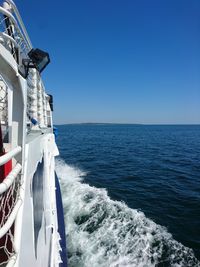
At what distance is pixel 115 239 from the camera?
650cm

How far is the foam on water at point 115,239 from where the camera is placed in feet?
18.5

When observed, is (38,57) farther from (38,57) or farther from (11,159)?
(11,159)

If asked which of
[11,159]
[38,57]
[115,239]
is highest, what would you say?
[38,57]

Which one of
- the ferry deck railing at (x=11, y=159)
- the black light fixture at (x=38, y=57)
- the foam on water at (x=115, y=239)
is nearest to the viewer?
the ferry deck railing at (x=11, y=159)

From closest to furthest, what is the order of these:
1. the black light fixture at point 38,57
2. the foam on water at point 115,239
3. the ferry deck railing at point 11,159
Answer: the ferry deck railing at point 11,159 < the black light fixture at point 38,57 < the foam on water at point 115,239

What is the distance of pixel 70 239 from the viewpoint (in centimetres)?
654

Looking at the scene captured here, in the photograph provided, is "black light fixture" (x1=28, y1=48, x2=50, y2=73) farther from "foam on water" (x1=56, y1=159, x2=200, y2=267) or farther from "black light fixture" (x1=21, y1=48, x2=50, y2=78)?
"foam on water" (x1=56, y1=159, x2=200, y2=267)

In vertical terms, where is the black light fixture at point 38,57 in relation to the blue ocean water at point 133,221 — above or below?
above

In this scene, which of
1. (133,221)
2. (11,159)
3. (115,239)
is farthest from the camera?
(133,221)

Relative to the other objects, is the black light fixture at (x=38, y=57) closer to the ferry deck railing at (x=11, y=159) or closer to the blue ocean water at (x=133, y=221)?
the ferry deck railing at (x=11, y=159)

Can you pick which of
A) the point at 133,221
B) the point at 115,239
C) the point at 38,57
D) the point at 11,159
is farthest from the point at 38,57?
the point at 133,221

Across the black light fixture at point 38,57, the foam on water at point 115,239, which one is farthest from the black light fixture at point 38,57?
the foam on water at point 115,239

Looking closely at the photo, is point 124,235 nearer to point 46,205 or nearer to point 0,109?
point 46,205

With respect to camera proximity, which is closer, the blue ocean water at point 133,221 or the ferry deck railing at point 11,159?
the ferry deck railing at point 11,159
